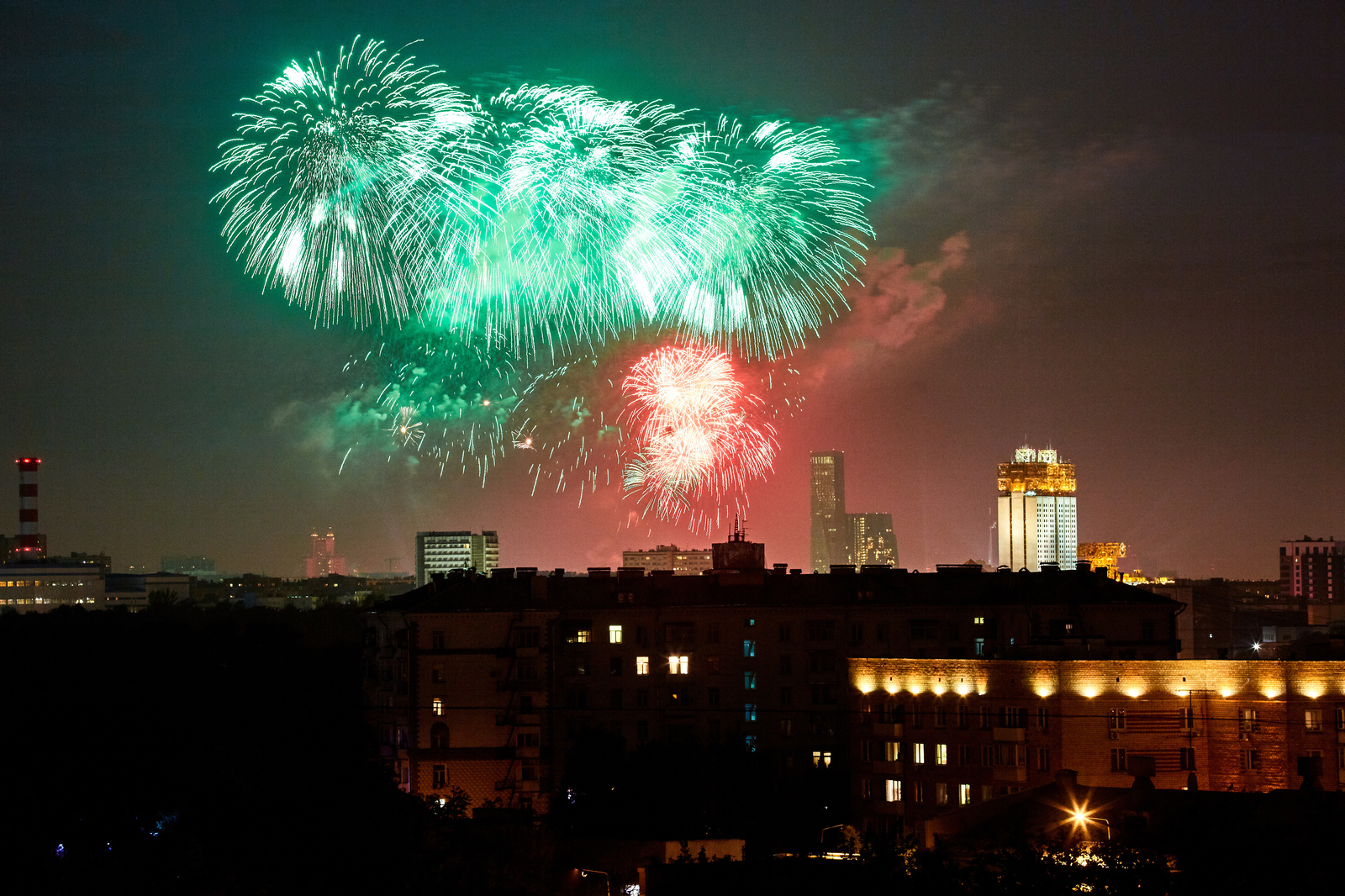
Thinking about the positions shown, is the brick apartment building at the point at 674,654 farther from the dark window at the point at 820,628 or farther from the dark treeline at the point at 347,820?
the dark treeline at the point at 347,820

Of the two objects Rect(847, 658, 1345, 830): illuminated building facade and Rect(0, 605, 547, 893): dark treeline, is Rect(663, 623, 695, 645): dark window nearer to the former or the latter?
Rect(847, 658, 1345, 830): illuminated building facade

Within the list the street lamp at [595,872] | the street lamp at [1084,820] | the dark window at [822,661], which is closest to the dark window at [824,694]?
the dark window at [822,661]

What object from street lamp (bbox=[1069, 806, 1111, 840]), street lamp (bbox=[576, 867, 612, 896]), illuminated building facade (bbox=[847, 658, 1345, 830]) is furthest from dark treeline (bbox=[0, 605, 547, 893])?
illuminated building facade (bbox=[847, 658, 1345, 830])

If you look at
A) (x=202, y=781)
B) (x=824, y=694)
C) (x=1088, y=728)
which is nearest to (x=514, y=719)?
(x=824, y=694)

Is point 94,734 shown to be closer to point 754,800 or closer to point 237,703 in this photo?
point 237,703

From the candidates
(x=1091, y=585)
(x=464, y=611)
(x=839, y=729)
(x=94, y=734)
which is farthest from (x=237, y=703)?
(x=1091, y=585)

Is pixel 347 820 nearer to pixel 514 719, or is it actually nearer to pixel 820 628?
pixel 514 719
